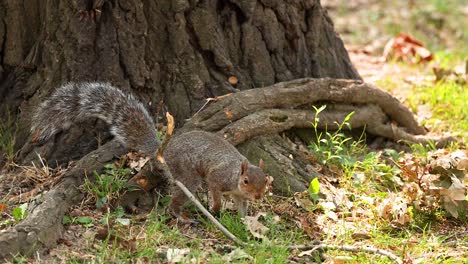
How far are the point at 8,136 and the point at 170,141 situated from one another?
1075 mm

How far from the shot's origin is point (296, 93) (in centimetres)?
434

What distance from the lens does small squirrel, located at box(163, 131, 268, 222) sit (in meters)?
3.58

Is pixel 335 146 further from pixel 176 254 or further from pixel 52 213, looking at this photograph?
pixel 52 213

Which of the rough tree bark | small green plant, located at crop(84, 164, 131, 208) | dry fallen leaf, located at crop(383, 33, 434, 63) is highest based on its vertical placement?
the rough tree bark

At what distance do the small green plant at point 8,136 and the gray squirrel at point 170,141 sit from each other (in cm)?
23

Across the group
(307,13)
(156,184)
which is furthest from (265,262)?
(307,13)

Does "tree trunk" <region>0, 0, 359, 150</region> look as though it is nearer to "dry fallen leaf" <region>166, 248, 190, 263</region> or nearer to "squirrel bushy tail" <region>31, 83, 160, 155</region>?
"squirrel bushy tail" <region>31, 83, 160, 155</region>

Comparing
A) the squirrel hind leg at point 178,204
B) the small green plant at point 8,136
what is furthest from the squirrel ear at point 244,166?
the small green plant at point 8,136

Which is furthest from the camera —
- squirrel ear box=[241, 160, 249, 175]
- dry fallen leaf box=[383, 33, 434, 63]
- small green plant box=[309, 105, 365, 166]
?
dry fallen leaf box=[383, 33, 434, 63]

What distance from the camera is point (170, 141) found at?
149 inches

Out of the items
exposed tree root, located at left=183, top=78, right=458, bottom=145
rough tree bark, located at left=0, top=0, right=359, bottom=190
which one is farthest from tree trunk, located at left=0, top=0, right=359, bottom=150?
exposed tree root, located at left=183, top=78, right=458, bottom=145

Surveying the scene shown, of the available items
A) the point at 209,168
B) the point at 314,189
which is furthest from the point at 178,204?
the point at 314,189

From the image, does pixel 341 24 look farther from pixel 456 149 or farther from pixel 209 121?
pixel 209 121

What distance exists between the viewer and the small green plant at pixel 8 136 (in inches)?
160
